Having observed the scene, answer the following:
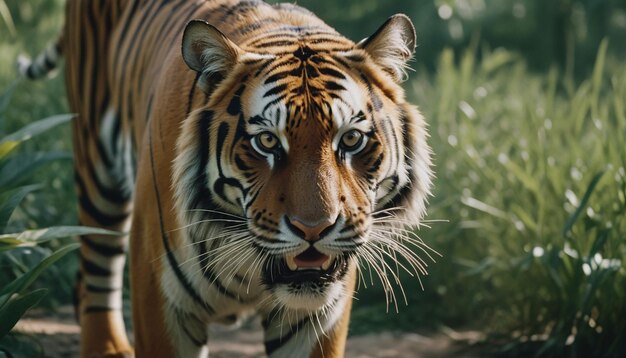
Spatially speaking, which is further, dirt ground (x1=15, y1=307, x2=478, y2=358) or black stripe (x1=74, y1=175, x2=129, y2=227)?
dirt ground (x1=15, y1=307, x2=478, y2=358)

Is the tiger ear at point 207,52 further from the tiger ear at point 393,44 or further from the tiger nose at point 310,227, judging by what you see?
the tiger nose at point 310,227

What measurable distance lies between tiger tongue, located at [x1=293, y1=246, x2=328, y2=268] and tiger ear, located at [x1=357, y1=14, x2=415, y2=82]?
674mm

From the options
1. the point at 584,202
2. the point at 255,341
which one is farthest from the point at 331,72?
the point at 255,341

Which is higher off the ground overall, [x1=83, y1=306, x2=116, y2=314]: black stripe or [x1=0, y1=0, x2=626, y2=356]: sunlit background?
[x1=0, y1=0, x2=626, y2=356]: sunlit background

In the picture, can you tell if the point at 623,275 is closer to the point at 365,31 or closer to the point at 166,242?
the point at 166,242

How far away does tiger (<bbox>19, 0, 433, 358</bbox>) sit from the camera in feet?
9.30

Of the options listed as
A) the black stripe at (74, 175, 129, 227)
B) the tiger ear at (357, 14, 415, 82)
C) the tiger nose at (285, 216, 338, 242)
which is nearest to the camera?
the tiger nose at (285, 216, 338, 242)

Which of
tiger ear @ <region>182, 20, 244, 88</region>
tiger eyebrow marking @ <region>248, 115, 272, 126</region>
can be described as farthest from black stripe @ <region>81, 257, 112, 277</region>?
tiger eyebrow marking @ <region>248, 115, 272, 126</region>

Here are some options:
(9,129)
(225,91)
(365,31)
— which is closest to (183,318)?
(225,91)

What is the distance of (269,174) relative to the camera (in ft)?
9.39

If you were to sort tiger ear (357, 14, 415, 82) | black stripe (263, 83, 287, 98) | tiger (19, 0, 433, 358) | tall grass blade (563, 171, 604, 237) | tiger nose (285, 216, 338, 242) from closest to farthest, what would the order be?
tiger nose (285, 216, 338, 242)
tiger (19, 0, 433, 358)
black stripe (263, 83, 287, 98)
tiger ear (357, 14, 415, 82)
tall grass blade (563, 171, 604, 237)

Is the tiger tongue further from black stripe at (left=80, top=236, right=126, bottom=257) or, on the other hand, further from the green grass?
black stripe at (left=80, top=236, right=126, bottom=257)

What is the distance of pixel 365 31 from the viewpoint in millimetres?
9750

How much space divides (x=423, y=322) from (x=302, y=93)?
272 cm
